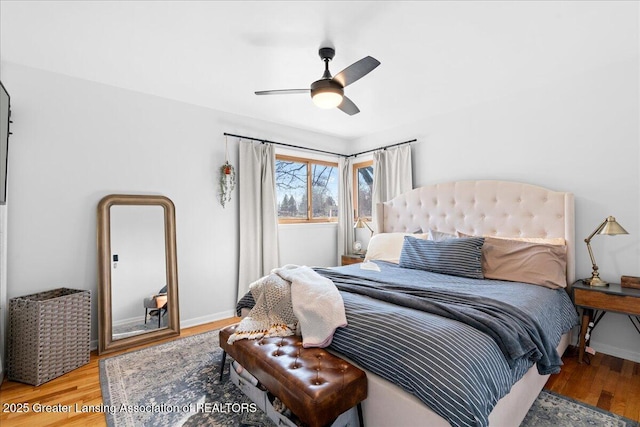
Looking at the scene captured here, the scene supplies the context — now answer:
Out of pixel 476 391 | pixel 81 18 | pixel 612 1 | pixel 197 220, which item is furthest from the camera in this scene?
pixel 197 220

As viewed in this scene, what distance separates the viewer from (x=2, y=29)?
2.02 metres

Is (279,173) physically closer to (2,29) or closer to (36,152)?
(36,152)

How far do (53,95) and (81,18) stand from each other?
3.58ft

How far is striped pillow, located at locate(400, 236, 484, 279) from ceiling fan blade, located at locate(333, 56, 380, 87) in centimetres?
177

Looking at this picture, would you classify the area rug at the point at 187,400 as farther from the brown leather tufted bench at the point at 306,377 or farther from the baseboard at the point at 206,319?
the baseboard at the point at 206,319

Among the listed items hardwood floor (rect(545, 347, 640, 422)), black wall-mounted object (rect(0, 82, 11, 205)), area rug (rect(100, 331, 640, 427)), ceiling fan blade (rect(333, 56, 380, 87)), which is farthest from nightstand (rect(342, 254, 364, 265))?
black wall-mounted object (rect(0, 82, 11, 205))

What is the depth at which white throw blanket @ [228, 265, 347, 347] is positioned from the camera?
1765 millimetres

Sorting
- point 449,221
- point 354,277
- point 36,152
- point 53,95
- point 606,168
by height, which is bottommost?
point 354,277

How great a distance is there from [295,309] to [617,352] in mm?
2812

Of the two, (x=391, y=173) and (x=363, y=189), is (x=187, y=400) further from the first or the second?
(x=363, y=189)

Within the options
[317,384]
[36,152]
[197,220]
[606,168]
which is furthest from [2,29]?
[606,168]

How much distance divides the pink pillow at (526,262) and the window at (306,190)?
8.15ft

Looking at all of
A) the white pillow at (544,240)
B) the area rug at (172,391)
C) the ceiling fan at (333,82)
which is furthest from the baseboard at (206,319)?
the white pillow at (544,240)

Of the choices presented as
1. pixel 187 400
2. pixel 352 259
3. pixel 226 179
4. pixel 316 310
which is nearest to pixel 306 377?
pixel 316 310
